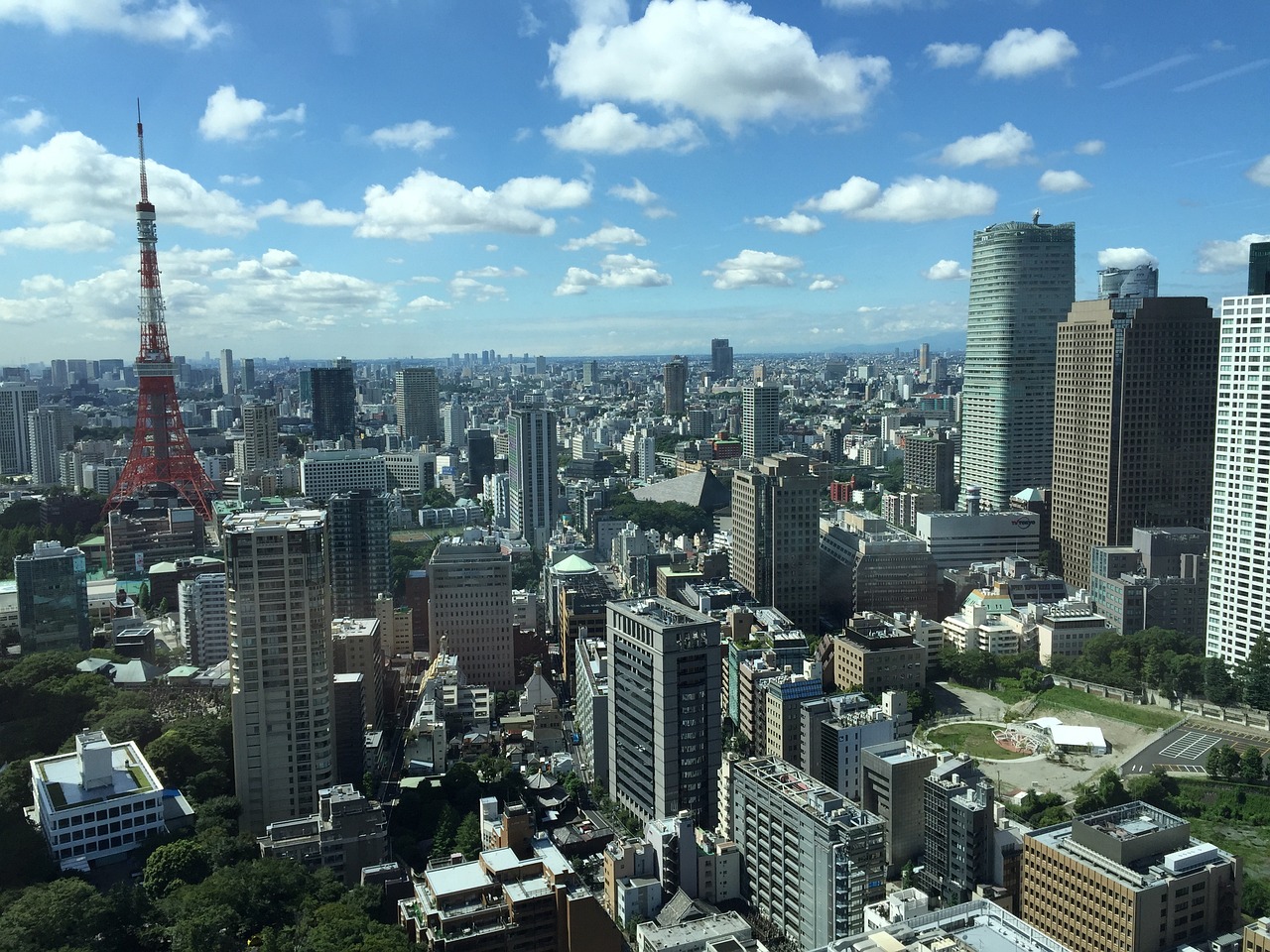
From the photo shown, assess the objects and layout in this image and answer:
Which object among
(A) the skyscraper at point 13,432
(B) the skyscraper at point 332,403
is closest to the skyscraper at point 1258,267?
(B) the skyscraper at point 332,403

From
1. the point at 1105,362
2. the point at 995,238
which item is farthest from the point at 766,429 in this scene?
the point at 1105,362

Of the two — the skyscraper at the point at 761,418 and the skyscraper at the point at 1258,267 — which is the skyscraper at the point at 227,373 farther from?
the skyscraper at the point at 1258,267

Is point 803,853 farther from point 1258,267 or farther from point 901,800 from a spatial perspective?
point 1258,267

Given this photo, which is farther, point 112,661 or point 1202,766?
point 112,661

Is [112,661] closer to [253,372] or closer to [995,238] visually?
[995,238]

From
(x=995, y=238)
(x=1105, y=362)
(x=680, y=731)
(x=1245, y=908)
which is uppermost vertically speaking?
(x=995, y=238)

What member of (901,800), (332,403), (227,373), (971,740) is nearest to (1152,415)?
(971,740)
